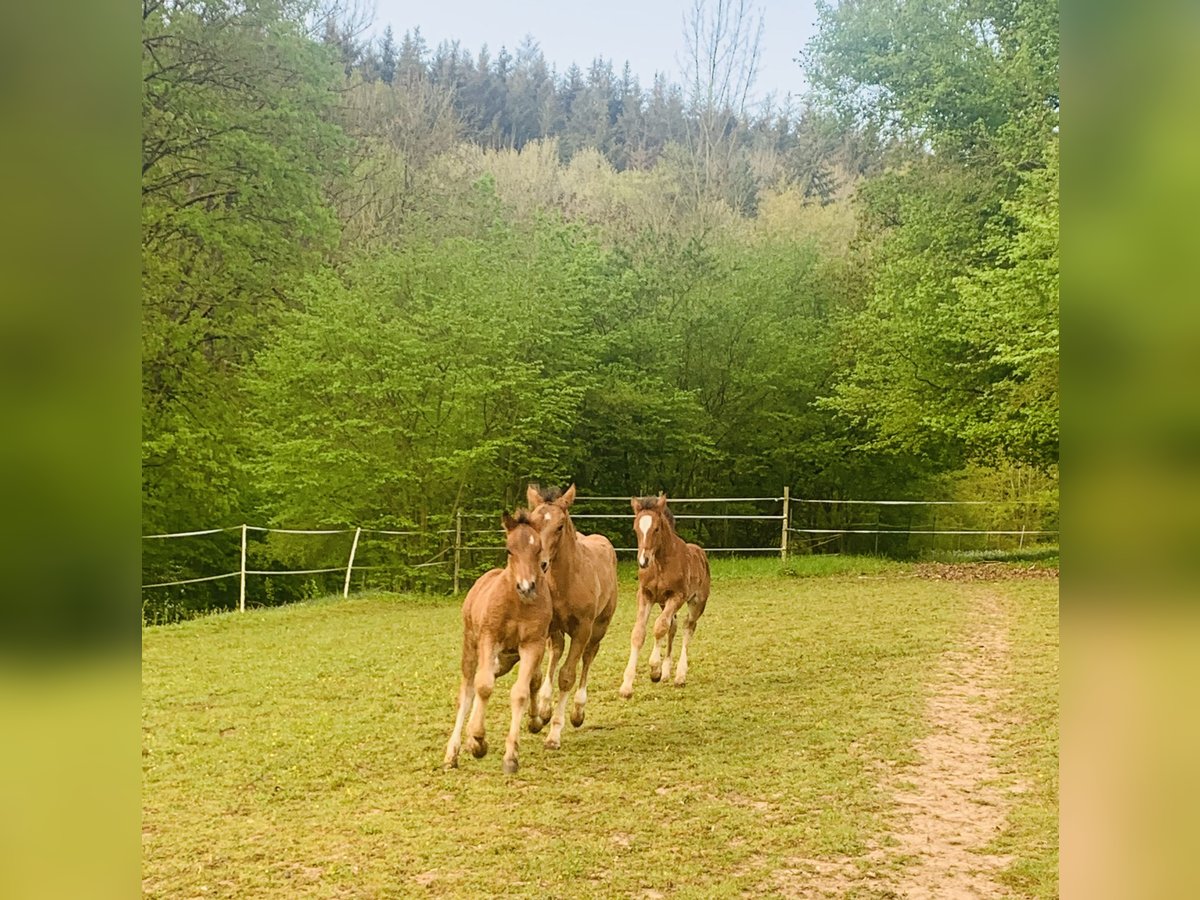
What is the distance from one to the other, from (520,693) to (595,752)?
0.45 meters

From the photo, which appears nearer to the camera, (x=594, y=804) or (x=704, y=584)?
(x=594, y=804)

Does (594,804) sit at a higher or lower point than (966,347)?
lower

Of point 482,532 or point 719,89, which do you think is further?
point 719,89

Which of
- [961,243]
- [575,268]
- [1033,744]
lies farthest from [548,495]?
[961,243]

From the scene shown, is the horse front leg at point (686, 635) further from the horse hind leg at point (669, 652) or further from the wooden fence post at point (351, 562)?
the wooden fence post at point (351, 562)

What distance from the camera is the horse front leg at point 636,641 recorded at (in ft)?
13.4

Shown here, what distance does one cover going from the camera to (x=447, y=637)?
425cm

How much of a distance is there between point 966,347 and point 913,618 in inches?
52.9

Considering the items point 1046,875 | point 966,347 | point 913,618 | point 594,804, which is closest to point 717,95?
point 966,347

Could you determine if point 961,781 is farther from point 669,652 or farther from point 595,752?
point 595,752

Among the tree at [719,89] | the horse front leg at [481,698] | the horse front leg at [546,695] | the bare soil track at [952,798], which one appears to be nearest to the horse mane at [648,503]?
the horse front leg at [546,695]

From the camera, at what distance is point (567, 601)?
3771 millimetres

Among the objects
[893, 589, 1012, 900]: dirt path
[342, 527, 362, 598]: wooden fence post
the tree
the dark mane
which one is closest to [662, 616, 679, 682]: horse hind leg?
the dark mane
